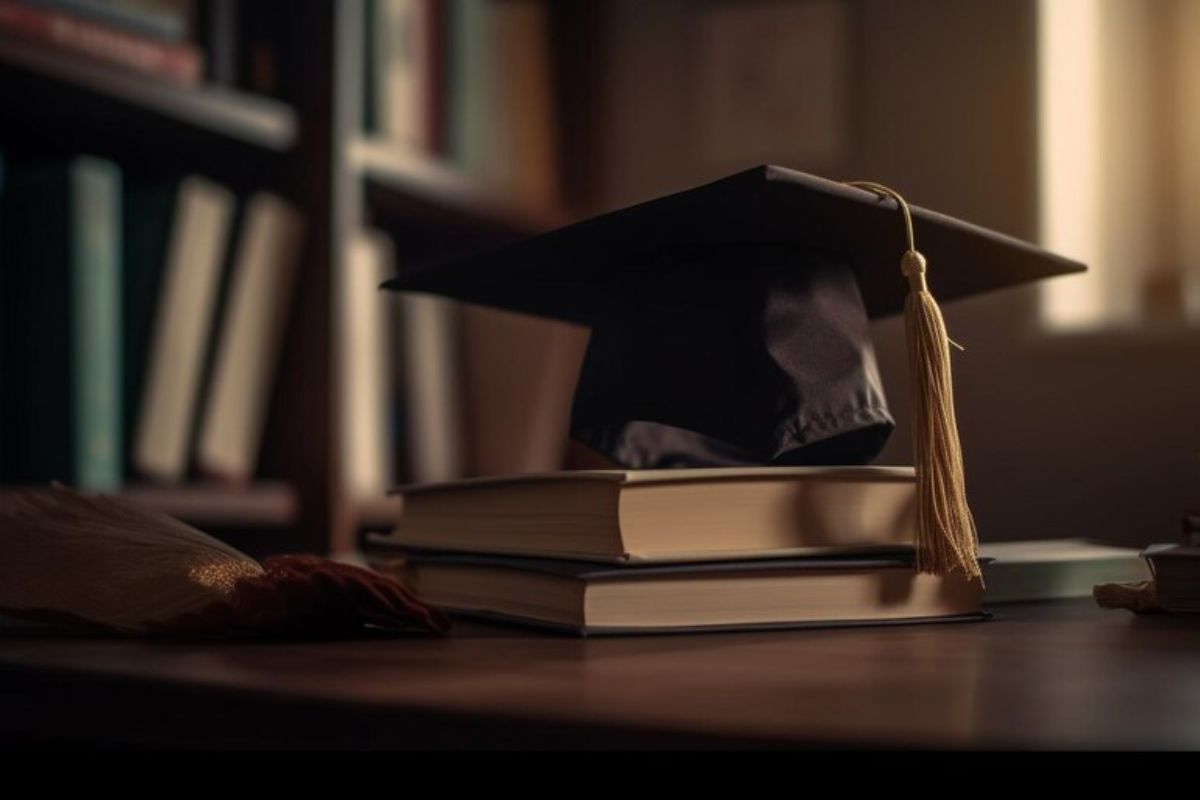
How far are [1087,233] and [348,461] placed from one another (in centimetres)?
101

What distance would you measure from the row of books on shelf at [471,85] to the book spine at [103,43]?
0.34 metres

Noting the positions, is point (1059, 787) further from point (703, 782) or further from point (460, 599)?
point (460, 599)

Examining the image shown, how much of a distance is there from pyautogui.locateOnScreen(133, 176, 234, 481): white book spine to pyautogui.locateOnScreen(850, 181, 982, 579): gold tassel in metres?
1.05

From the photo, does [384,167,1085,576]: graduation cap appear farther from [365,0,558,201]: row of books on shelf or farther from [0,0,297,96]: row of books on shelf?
[365,0,558,201]: row of books on shelf

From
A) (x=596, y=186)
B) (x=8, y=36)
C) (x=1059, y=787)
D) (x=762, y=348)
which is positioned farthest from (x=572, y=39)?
(x=1059, y=787)

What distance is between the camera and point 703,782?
44 centimetres

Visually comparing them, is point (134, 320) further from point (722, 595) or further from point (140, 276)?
point (722, 595)

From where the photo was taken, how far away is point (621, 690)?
0.52 m

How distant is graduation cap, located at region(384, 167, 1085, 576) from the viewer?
0.77 metres

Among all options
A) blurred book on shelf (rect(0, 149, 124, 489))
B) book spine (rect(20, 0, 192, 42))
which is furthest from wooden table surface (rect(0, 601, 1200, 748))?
book spine (rect(20, 0, 192, 42))

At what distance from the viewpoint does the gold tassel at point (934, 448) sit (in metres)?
0.75

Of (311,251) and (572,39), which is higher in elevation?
(572,39)

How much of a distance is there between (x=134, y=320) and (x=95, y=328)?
8cm

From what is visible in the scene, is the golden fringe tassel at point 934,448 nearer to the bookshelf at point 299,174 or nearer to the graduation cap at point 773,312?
the graduation cap at point 773,312
